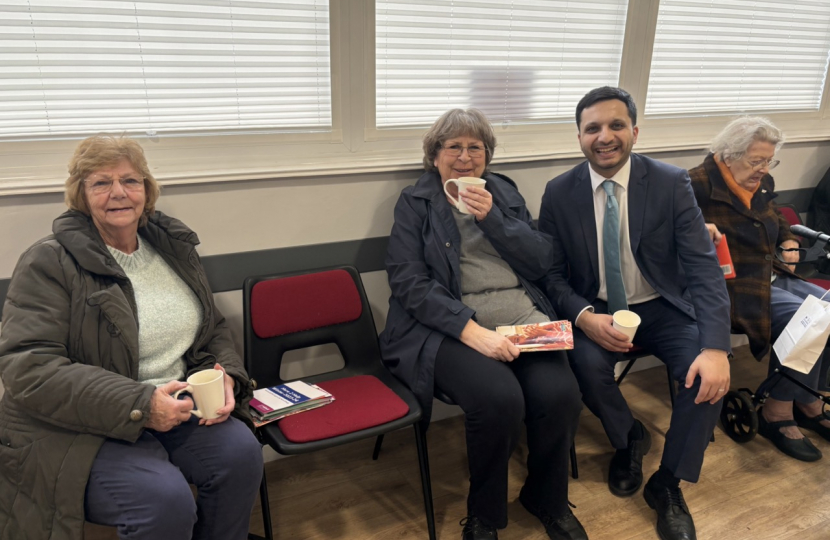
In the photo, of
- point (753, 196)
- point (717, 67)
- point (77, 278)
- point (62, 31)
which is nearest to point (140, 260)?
point (77, 278)

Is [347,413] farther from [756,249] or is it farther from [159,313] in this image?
[756,249]

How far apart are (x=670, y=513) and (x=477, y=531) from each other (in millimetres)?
719

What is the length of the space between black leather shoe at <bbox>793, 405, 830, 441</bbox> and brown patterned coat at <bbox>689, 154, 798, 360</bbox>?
0.48 metres

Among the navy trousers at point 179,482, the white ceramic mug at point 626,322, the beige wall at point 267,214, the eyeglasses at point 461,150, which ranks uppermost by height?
the eyeglasses at point 461,150

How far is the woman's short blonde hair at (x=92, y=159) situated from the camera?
64.9 inches

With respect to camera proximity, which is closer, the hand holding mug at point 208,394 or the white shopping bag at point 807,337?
the hand holding mug at point 208,394

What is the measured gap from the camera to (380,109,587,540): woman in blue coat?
1.93m

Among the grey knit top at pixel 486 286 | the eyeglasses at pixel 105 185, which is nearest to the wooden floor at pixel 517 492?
the grey knit top at pixel 486 286

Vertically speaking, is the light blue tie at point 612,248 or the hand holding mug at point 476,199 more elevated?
the hand holding mug at point 476,199

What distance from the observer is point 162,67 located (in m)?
2.00

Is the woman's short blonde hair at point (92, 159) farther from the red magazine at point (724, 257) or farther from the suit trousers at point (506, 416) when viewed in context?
the red magazine at point (724, 257)

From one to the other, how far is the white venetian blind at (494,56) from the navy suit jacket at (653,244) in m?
0.53

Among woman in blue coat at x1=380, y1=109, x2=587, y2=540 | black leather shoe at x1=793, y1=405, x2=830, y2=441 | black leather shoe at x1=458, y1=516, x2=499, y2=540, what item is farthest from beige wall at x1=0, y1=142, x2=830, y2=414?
black leather shoe at x1=793, y1=405, x2=830, y2=441

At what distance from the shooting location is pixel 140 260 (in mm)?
1781
